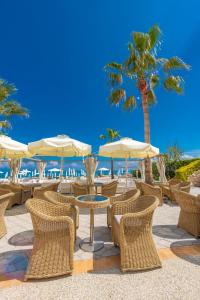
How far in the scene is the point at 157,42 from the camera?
9812 mm

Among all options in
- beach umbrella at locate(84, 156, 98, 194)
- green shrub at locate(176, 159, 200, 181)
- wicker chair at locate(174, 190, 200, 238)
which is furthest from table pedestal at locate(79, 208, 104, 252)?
green shrub at locate(176, 159, 200, 181)

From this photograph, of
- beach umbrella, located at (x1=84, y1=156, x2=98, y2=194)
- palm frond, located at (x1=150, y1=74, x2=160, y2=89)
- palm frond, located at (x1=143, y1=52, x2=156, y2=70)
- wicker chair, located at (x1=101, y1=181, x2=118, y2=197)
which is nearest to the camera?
wicker chair, located at (x1=101, y1=181, x2=118, y2=197)

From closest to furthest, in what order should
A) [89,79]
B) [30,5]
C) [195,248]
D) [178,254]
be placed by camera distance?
1. [178,254]
2. [195,248]
3. [30,5]
4. [89,79]

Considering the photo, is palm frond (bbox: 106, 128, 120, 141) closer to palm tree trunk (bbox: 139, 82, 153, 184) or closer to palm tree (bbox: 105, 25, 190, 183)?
palm tree (bbox: 105, 25, 190, 183)

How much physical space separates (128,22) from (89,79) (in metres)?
10.7

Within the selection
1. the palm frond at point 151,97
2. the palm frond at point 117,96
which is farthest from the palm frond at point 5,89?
the palm frond at point 151,97

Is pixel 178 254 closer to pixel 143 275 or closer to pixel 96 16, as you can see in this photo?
pixel 143 275

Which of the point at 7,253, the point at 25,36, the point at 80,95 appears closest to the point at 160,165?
the point at 7,253

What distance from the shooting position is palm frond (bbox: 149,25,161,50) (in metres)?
9.64

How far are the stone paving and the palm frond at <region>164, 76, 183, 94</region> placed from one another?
7.51 metres

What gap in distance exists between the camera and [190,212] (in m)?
3.51

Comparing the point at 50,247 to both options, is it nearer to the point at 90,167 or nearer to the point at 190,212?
the point at 190,212

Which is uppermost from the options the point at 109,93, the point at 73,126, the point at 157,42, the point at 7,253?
the point at 73,126

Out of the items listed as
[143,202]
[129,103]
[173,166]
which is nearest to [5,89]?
[129,103]
